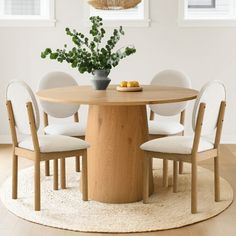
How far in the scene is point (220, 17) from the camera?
229 inches

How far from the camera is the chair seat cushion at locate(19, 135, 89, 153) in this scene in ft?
11.6

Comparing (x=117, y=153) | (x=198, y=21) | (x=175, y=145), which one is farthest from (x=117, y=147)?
(x=198, y=21)

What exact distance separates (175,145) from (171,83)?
129cm

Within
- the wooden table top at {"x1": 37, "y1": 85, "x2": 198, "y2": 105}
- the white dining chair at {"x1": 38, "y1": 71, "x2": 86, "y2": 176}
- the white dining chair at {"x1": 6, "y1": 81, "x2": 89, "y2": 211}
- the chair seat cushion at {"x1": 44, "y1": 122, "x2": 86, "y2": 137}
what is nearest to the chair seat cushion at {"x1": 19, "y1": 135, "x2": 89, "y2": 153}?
the white dining chair at {"x1": 6, "y1": 81, "x2": 89, "y2": 211}

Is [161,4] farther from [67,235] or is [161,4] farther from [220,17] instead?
[67,235]

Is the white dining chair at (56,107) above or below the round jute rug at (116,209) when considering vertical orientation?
above

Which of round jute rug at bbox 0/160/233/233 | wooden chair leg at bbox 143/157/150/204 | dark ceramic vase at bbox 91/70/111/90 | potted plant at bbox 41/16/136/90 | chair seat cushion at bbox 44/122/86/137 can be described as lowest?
round jute rug at bbox 0/160/233/233

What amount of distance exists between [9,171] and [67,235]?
162 centimetres

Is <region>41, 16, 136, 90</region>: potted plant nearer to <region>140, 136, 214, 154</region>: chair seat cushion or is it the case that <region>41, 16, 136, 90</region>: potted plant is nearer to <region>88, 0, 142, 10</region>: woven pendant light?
<region>88, 0, 142, 10</region>: woven pendant light

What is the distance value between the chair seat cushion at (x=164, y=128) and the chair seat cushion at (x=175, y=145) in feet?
1.68

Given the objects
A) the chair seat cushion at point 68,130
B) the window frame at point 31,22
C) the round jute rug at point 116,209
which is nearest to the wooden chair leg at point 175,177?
the round jute rug at point 116,209

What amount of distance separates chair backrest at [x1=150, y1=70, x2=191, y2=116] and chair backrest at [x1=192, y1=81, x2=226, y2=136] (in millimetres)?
1032

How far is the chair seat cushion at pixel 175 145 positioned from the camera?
3.54 m

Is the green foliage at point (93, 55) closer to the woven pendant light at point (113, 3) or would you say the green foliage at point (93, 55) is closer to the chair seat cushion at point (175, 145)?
the woven pendant light at point (113, 3)
